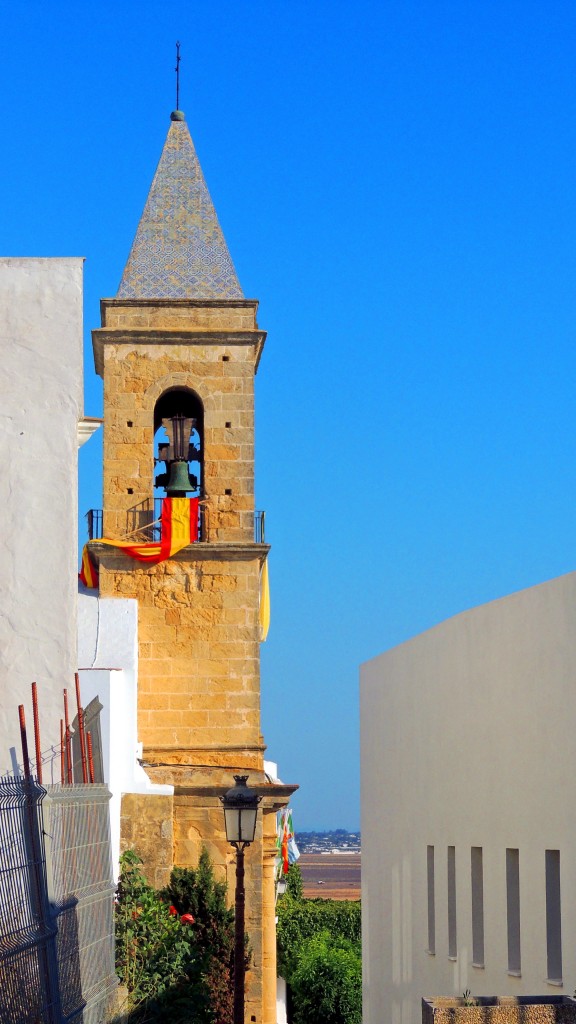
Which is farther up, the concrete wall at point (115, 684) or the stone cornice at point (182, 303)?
the stone cornice at point (182, 303)

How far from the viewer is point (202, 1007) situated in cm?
1831

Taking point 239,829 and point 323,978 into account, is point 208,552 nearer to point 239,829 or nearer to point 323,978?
point 239,829

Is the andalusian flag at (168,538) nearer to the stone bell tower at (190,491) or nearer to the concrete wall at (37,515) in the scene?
the stone bell tower at (190,491)

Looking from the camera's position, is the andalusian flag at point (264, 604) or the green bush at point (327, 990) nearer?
the andalusian flag at point (264, 604)

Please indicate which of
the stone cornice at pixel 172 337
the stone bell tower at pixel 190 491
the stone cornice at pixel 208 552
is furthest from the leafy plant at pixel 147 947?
the stone cornice at pixel 172 337

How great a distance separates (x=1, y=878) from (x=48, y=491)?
5121 mm

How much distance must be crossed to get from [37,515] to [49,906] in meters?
4.17

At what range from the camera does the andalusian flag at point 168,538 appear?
26.1m

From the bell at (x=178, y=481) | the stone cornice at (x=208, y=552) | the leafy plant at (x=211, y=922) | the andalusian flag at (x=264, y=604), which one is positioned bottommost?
the leafy plant at (x=211, y=922)

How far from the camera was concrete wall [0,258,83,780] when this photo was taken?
12.2m

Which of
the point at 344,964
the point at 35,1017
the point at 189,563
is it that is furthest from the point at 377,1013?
the point at 344,964

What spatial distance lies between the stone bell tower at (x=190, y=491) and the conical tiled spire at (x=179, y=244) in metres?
0.03

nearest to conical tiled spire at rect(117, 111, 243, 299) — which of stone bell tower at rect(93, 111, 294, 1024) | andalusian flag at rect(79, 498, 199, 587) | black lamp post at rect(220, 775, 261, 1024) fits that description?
stone bell tower at rect(93, 111, 294, 1024)

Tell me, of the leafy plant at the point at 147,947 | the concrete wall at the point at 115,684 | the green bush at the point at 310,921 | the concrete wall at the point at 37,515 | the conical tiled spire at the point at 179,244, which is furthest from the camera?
the green bush at the point at 310,921
